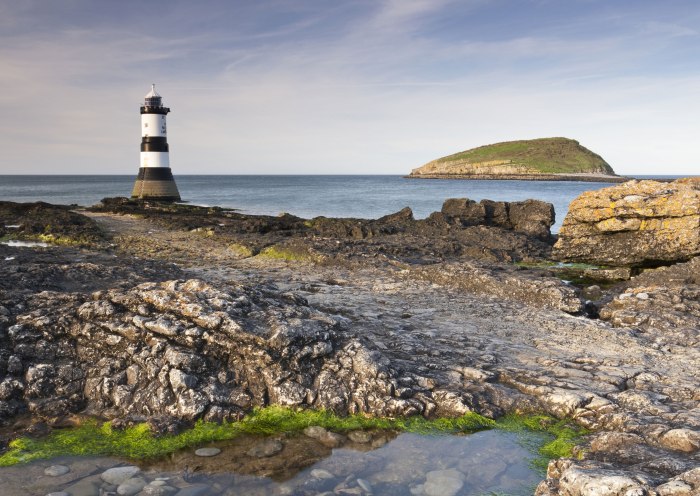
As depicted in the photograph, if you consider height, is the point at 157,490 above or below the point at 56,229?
below

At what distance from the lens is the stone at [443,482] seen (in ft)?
20.5

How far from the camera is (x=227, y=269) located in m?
19.3

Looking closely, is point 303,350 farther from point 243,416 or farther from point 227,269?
point 227,269

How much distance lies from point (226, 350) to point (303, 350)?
3.99 feet

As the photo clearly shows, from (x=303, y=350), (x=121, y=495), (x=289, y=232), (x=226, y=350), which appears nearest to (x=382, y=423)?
(x=303, y=350)

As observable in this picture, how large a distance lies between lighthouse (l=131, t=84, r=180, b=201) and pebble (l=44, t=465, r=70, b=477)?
5815 centimetres

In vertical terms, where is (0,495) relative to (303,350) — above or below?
below

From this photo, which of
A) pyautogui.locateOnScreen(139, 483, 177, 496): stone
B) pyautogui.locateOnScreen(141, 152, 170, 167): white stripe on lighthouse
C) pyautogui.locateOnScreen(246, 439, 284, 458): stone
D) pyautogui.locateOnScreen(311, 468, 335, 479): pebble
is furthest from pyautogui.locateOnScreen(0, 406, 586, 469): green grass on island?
pyautogui.locateOnScreen(141, 152, 170, 167): white stripe on lighthouse

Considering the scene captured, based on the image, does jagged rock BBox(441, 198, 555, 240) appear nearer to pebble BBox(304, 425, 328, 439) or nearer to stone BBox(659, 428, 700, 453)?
stone BBox(659, 428, 700, 453)

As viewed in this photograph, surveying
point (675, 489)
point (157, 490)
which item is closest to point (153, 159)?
point (157, 490)

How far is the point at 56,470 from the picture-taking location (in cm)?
658

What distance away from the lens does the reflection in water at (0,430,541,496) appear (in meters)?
6.28

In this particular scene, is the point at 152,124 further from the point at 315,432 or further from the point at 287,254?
the point at 315,432

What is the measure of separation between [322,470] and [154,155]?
60340 mm
